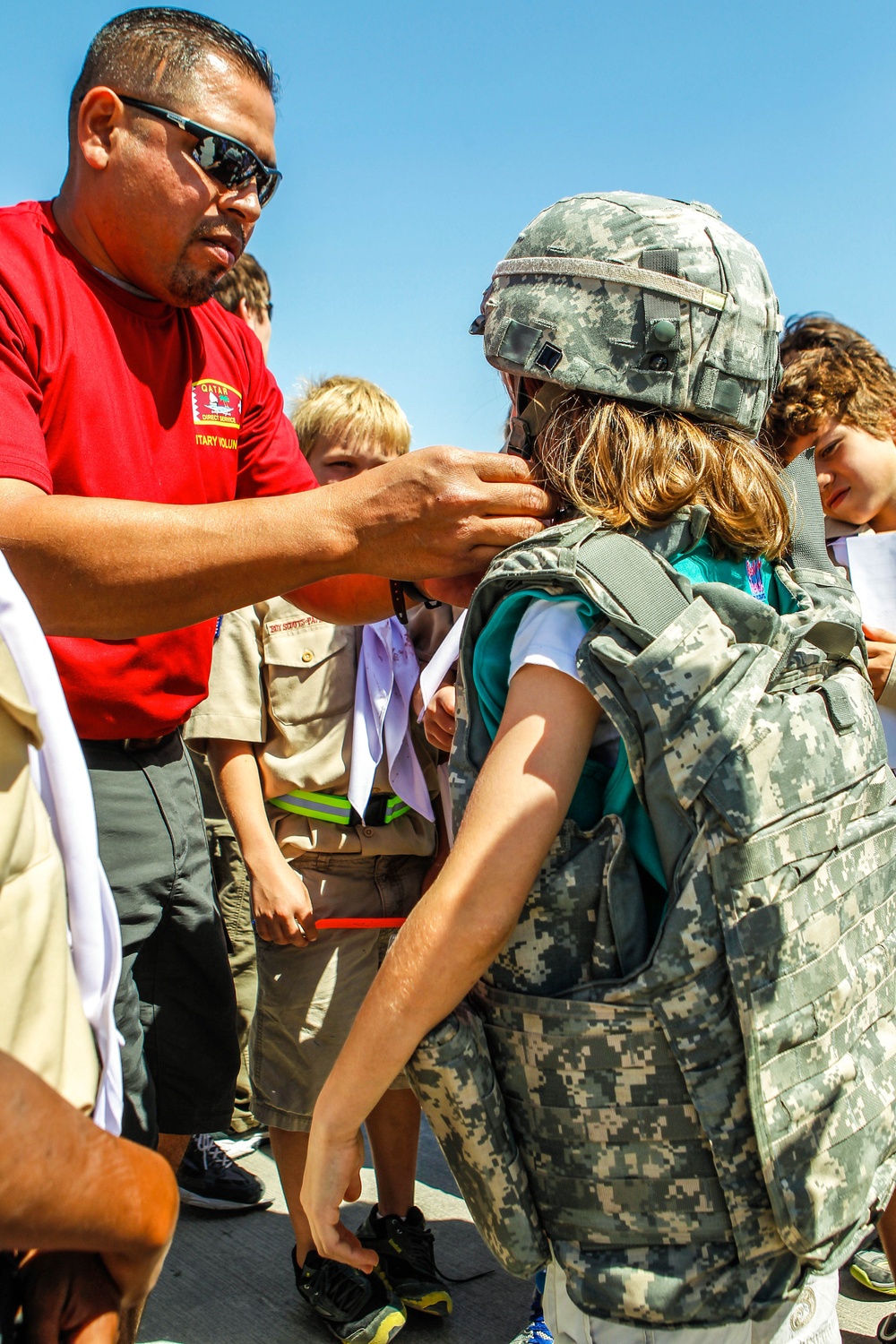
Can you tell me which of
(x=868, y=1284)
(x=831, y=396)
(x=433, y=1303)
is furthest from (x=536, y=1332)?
(x=831, y=396)

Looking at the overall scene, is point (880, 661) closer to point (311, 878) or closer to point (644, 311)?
point (644, 311)

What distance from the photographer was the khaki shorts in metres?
2.96

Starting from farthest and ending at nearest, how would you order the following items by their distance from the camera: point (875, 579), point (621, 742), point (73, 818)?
point (875, 579) → point (621, 742) → point (73, 818)

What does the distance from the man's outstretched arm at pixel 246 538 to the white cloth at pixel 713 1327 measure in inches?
49.0

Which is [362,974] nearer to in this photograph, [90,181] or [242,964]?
[242,964]

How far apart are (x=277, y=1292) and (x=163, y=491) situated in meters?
2.30

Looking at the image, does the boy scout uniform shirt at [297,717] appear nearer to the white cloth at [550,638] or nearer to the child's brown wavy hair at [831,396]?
the child's brown wavy hair at [831,396]

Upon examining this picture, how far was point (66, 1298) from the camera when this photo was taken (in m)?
1.13

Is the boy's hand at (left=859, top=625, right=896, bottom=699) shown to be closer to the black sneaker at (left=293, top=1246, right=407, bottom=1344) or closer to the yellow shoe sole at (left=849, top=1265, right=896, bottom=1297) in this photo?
the yellow shoe sole at (left=849, top=1265, right=896, bottom=1297)

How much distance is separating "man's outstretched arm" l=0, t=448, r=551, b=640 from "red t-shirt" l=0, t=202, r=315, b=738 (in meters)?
0.15

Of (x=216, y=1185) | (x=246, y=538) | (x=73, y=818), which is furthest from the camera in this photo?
(x=216, y=1185)

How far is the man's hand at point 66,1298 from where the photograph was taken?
1.12m

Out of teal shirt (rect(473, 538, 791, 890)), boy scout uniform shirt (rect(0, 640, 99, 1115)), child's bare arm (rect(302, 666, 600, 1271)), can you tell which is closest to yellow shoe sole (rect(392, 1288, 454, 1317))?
child's bare arm (rect(302, 666, 600, 1271))

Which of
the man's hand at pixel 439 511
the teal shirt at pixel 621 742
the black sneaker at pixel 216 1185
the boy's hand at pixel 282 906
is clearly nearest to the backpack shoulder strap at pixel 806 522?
the teal shirt at pixel 621 742
